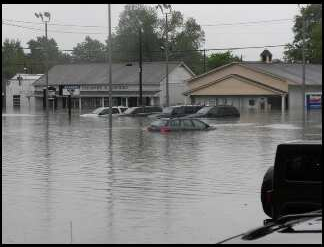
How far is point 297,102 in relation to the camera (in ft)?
263

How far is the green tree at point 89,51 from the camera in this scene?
158m

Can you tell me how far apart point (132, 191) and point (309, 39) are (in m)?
90.4

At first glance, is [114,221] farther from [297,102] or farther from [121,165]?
[297,102]

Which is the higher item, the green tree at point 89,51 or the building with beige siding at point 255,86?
the green tree at point 89,51

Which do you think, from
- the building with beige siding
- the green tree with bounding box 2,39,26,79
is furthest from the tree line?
the green tree with bounding box 2,39,26,79

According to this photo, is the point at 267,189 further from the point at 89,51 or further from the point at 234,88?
the point at 89,51

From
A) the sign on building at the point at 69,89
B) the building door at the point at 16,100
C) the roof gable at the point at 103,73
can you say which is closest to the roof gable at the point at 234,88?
the roof gable at the point at 103,73

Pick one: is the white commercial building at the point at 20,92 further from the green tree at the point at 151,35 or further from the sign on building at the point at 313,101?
the sign on building at the point at 313,101

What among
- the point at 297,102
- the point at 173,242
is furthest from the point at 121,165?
the point at 297,102

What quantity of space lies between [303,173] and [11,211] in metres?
5.99

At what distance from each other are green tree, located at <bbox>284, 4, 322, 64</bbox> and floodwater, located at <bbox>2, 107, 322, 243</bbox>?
193 ft

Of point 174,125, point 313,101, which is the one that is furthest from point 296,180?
point 313,101

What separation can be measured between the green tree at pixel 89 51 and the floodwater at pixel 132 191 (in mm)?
127622

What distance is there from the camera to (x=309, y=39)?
103 metres
